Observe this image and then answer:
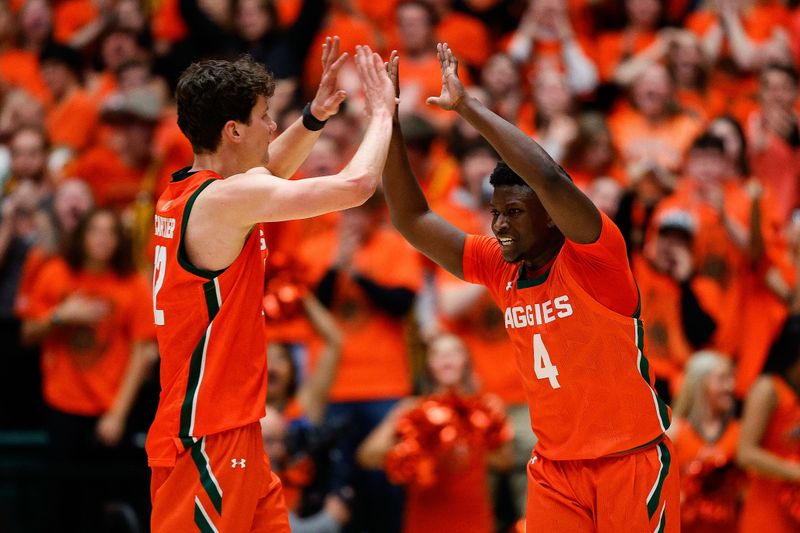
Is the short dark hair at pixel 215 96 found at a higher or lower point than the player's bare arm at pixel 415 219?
higher

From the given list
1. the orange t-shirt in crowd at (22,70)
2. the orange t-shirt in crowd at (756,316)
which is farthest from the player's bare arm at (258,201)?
the orange t-shirt in crowd at (22,70)

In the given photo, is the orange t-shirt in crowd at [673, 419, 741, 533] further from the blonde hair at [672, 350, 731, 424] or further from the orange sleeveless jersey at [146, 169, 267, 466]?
the orange sleeveless jersey at [146, 169, 267, 466]

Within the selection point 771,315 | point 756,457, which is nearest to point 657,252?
point 771,315

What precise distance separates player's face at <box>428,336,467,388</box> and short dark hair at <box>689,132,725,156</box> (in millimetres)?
2082

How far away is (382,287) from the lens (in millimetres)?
7020

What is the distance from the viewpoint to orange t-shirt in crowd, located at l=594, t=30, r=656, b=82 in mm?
9109

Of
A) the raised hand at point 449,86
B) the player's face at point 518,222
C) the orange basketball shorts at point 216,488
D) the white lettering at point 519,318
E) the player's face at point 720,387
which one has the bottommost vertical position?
the player's face at point 720,387

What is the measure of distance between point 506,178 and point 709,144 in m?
3.38

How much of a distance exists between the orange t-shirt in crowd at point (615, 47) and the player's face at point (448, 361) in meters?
3.23

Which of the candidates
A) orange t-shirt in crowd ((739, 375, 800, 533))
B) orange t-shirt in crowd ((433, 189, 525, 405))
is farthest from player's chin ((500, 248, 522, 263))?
orange t-shirt in crowd ((739, 375, 800, 533))

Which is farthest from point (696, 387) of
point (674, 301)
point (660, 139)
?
point (660, 139)

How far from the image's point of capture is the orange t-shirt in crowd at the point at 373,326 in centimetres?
698

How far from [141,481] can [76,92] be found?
3.56 m

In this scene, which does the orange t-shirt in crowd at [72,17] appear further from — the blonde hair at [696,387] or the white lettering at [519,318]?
the white lettering at [519,318]
